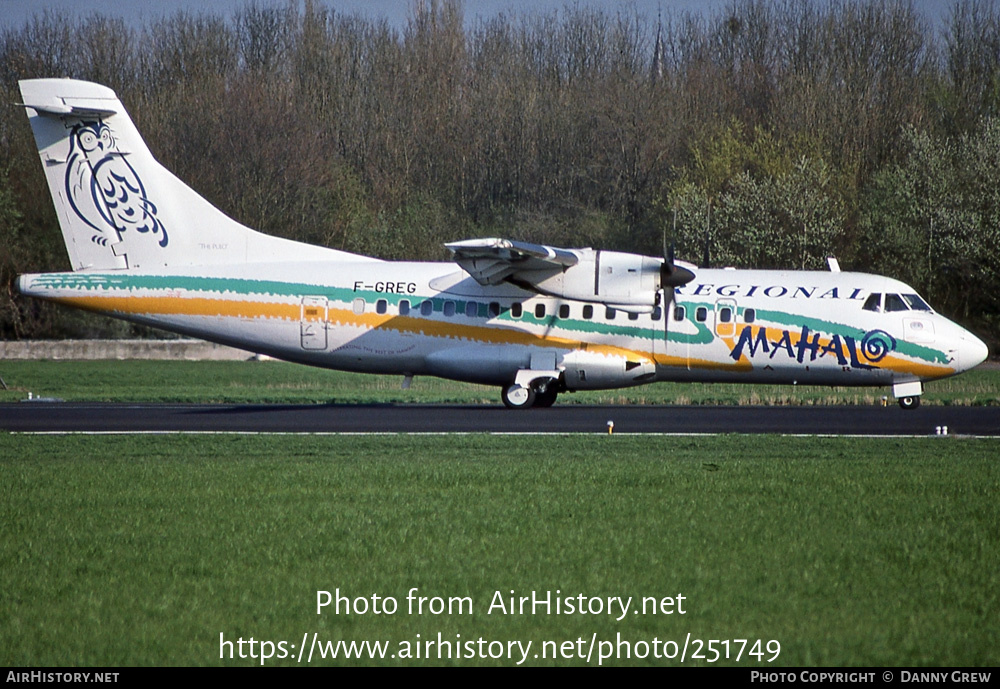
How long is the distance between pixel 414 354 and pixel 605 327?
14.3ft

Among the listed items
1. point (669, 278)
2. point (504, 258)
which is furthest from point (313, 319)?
point (669, 278)

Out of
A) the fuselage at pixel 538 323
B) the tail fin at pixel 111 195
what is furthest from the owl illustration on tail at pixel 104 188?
the fuselage at pixel 538 323

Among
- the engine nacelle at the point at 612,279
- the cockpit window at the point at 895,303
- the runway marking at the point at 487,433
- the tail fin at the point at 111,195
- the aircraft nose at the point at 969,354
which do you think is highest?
the tail fin at the point at 111,195

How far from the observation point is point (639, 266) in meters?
22.7

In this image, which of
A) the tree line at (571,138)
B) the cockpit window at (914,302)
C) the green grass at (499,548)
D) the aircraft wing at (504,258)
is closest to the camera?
the green grass at (499,548)

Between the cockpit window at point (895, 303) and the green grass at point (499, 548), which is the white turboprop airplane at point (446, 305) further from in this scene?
the green grass at point (499, 548)

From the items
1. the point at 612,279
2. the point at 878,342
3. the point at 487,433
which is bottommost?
the point at 487,433

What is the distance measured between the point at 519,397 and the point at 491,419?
7.01 feet

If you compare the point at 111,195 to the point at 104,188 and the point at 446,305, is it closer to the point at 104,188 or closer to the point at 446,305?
the point at 104,188

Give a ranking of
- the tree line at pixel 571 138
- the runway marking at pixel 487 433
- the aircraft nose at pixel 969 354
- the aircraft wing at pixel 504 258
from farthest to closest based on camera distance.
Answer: the tree line at pixel 571 138 → the aircraft nose at pixel 969 354 → the aircraft wing at pixel 504 258 → the runway marking at pixel 487 433

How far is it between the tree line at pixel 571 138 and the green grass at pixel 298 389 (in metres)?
9.27

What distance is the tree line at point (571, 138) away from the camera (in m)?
48.5

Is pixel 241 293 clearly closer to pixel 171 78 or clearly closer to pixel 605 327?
pixel 605 327

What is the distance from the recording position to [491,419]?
72.4 ft
